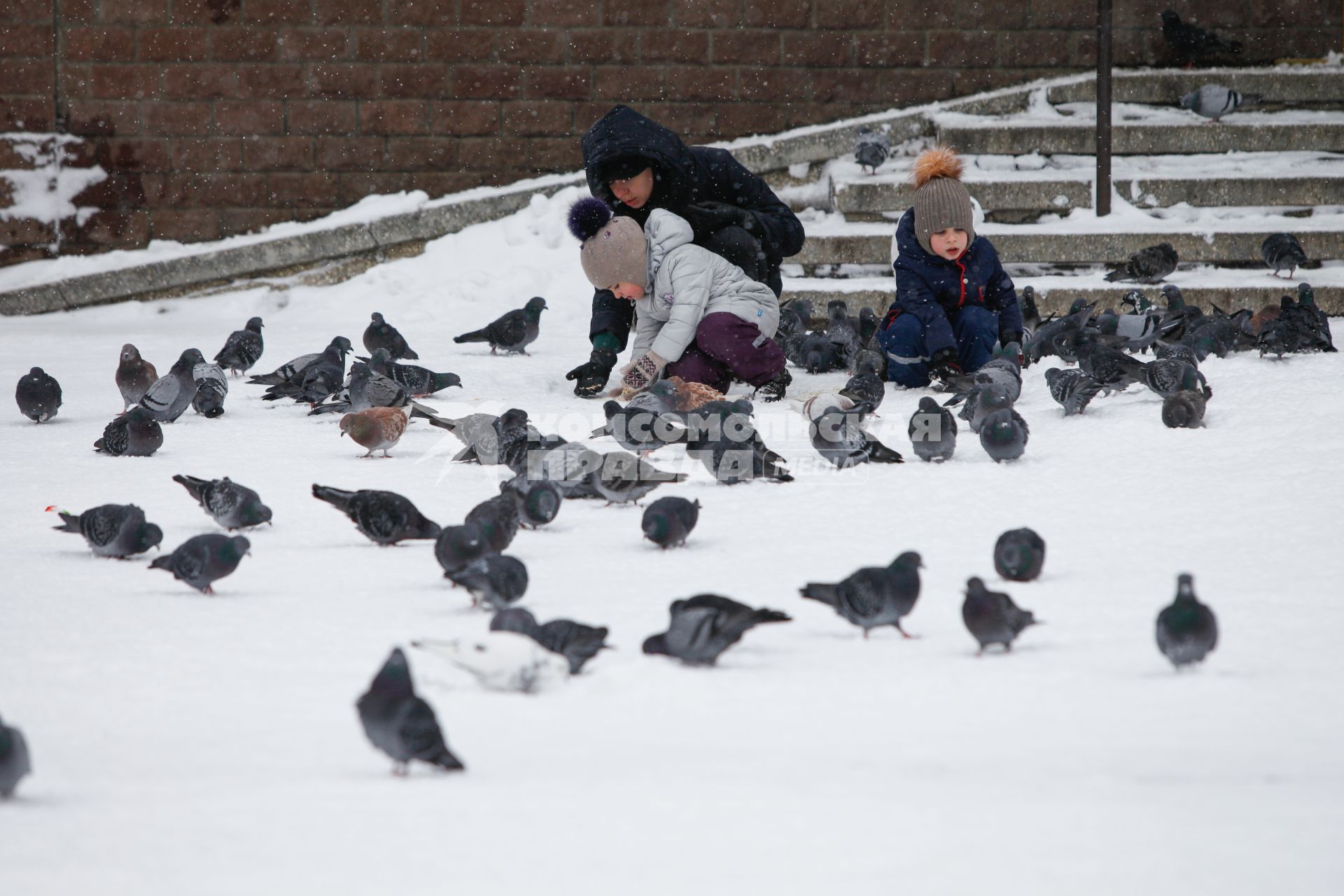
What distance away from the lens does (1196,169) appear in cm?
883

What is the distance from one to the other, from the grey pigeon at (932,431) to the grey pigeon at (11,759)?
3079 mm

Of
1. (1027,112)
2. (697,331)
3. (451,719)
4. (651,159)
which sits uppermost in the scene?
(1027,112)

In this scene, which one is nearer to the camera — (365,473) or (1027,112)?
(365,473)

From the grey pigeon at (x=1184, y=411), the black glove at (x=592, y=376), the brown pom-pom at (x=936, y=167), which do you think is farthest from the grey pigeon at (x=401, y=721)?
the brown pom-pom at (x=936, y=167)

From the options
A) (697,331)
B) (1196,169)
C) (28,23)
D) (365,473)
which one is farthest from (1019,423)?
(28,23)

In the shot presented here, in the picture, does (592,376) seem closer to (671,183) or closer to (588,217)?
(588,217)

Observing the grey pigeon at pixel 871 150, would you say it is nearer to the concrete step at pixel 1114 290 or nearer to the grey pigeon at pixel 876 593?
the concrete step at pixel 1114 290

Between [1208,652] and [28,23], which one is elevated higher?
[28,23]

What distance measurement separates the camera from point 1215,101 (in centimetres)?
898

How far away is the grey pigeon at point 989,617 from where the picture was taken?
8.17 feet

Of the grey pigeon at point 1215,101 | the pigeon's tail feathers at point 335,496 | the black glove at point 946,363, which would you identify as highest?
the grey pigeon at point 1215,101

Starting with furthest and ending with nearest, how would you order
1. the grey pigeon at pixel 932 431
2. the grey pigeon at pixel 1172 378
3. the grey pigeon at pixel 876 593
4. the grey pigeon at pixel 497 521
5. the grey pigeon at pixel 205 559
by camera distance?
the grey pigeon at pixel 1172 378 < the grey pigeon at pixel 932 431 < the grey pigeon at pixel 497 521 < the grey pigeon at pixel 205 559 < the grey pigeon at pixel 876 593

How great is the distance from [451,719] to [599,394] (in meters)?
3.81

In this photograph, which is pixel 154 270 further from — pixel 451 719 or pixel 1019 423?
pixel 451 719
